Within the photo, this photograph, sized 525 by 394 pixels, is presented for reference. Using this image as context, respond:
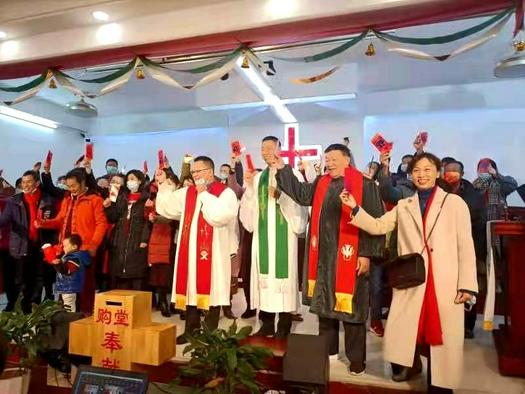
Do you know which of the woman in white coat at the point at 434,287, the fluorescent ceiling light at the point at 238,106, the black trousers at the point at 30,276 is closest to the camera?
the woman in white coat at the point at 434,287

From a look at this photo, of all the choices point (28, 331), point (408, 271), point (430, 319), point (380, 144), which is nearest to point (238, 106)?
point (380, 144)

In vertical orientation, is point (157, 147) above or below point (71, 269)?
above

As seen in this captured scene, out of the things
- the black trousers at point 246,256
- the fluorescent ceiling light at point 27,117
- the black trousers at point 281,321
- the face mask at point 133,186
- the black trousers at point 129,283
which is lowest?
the black trousers at point 281,321

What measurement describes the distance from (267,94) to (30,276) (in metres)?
4.35

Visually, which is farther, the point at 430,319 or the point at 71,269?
the point at 71,269

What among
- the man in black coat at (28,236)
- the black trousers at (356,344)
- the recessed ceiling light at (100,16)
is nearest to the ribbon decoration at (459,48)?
the black trousers at (356,344)

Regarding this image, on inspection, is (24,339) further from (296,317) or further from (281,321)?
(296,317)

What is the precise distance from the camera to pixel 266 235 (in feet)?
10.8

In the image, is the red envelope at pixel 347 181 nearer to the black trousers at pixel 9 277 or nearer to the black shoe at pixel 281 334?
the black shoe at pixel 281 334

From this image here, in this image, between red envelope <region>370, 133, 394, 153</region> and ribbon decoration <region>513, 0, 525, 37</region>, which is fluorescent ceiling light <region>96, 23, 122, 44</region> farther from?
ribbon decoration <region>513, 0, 525, 37</region>

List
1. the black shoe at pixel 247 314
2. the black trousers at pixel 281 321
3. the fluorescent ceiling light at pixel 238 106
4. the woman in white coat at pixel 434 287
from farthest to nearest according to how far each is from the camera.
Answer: the fluorescent ceiling light at pixel 238 106
the black shoe at pixel 247 314
the black trousers at pixel 281 321
the woman in white coat at pixel 434 287

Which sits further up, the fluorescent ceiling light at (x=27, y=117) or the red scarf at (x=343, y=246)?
the fluorescent ceiling light at (x=27, y=117)

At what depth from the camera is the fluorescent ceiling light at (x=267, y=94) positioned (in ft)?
20.6

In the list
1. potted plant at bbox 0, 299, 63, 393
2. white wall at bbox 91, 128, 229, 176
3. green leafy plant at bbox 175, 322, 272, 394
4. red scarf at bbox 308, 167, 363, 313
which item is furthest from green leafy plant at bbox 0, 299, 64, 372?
white wall at bbox 91, 128, 229, 176
